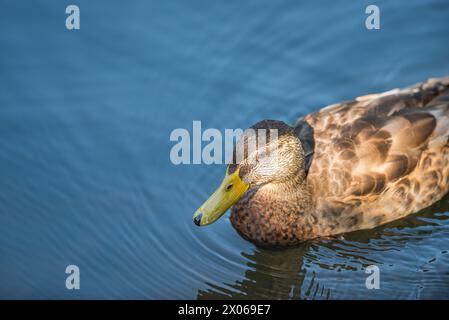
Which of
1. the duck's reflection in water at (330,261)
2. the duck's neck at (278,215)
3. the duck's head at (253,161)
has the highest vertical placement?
the duck's head at (253,161)

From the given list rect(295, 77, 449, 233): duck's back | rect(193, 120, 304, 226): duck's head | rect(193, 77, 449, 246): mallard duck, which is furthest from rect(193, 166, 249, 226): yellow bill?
rect(295, 77, 449, 233): duck's back

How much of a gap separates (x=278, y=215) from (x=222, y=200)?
831 mm

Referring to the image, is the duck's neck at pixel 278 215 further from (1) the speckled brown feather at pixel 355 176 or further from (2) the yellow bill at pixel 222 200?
(2) the yellow bill at pixel 222 200

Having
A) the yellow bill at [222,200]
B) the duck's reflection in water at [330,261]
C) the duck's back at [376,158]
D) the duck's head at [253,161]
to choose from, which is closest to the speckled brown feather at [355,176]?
the duck's back at [376,158]

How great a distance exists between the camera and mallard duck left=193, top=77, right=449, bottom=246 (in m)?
8.20

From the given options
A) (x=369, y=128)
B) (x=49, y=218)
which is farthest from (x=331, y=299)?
(x=49, y=218)

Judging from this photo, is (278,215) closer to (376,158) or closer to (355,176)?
(355,176)

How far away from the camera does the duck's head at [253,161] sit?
25.1 feet

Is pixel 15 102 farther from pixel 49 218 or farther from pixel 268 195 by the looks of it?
pixel 268 195

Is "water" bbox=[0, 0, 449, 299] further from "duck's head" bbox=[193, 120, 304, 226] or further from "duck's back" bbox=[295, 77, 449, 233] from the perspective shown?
"duck's head" bbox=[193, 120, 304, 226]

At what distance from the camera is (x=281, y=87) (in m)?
9.83

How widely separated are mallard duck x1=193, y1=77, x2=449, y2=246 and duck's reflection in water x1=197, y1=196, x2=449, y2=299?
0.36 ft

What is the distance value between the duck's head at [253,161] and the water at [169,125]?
2.07 feet

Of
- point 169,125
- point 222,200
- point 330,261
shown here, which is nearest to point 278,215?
point 330,261
